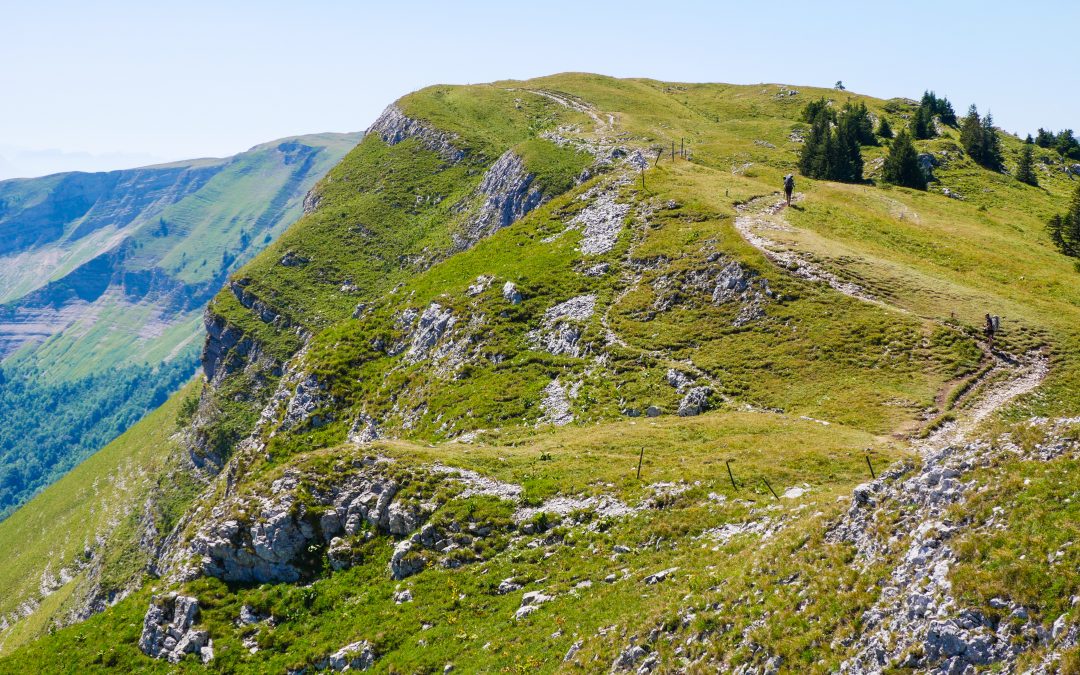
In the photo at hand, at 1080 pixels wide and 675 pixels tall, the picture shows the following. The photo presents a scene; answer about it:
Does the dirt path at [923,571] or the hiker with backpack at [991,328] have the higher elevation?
the hiker with backpack at [991,328]

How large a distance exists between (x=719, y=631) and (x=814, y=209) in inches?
2640

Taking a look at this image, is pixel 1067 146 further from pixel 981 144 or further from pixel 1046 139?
pixel 981 144

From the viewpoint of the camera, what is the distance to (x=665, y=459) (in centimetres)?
3856

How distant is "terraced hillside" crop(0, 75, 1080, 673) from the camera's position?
63.1 ft

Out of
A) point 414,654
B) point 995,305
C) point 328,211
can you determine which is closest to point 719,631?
point 414,654

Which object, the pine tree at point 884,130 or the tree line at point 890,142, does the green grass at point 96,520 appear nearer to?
the tree line at point 890,142

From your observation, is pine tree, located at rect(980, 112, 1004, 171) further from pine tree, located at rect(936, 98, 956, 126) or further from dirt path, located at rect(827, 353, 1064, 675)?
dirt path, located at rect(827, 353, 1064, 675)

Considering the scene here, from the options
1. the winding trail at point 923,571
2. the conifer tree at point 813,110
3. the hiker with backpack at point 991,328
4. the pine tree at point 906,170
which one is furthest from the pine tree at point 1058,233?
the winding trail at point 923,571

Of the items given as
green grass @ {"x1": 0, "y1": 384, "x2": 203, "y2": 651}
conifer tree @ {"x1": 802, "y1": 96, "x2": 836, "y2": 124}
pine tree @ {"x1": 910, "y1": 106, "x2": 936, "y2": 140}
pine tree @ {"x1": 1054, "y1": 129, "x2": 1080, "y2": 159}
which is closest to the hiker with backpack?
green grass @ {"x1": 0, "y1": 384, "x2": 203, "y2": 651}

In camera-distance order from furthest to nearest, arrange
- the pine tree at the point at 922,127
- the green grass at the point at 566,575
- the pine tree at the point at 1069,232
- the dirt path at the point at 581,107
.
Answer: the pine tree at the point at 922,127 → the dirt path at the point at 581,107 → the pine tree at the point at 1069,232 → the green grass at the point at 566,575

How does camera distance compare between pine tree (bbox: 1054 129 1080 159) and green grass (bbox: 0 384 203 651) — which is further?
pine tree (bbox: 1054 129 1080 159)

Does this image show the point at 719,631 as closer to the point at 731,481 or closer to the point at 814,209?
the point at 731,481

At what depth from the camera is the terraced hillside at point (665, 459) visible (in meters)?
19.2

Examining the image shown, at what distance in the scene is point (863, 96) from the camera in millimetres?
182625
